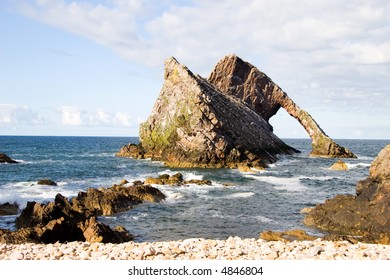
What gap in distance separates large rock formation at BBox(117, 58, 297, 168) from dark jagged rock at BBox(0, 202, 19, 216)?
101ft

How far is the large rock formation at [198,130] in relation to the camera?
58.0 metres

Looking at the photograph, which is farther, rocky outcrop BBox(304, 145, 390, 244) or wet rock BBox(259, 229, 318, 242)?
rocky outcrop BBox(304, 145, 390, 244)

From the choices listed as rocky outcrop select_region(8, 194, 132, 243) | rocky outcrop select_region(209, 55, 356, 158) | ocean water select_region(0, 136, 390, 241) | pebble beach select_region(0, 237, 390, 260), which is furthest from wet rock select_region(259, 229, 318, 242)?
rocky outcrop select_region(209, 55, 356, 158)

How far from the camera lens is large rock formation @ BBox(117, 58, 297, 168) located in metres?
58.0

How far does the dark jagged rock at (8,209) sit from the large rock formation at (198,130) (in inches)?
1213

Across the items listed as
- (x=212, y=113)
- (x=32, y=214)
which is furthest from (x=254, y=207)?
(x=212, y=113)

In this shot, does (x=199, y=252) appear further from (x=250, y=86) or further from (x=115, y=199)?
(x=250, y=86)

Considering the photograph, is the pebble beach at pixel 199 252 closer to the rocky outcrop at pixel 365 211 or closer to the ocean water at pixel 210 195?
the ocean water at pixel 210 195

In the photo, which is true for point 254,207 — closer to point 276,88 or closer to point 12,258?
point 12,258

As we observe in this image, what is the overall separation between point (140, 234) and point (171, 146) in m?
43.1

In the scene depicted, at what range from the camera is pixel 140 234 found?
21516 millimetres

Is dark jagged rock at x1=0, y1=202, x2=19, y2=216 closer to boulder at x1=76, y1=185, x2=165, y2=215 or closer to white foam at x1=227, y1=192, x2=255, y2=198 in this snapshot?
boulder at x1=76, y1=185, x2=165, y2=215

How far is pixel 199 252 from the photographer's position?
537 inches

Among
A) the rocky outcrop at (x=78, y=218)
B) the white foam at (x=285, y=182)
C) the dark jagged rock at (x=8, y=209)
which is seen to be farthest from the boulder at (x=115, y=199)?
the white foam at (x=285, y=182)
